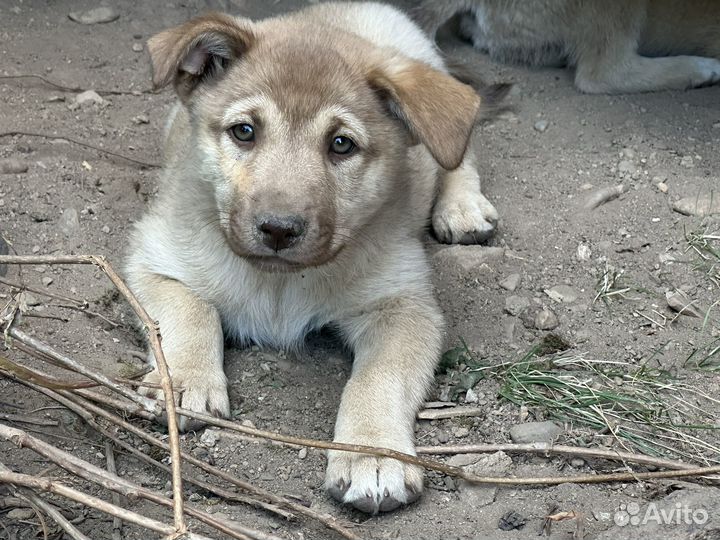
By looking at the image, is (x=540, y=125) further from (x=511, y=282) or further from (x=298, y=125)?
(x=298, y=125)

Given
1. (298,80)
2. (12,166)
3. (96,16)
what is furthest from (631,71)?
(12,166)

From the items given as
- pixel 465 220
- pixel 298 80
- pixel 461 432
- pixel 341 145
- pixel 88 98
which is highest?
pixel 298 80

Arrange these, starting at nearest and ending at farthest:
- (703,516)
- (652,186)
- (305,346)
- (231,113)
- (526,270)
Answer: (703,516) → (231,113) → (305,346) → (526,270) → (652,186)

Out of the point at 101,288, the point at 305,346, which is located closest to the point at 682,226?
the point at 305,346

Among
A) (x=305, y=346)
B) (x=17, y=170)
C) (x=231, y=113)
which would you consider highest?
(x=231, y=113)

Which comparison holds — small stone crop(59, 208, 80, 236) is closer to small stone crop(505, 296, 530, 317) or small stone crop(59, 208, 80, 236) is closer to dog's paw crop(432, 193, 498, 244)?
dog's paw crop(432, 193, 498, 244)

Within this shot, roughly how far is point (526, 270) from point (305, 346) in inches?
47.3

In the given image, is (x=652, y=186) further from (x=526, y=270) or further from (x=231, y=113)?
(x=231, y=113)

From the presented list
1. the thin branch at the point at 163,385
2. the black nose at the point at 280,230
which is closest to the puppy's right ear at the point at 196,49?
the black nose at the point at 280,230

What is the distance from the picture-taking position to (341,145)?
151 inches

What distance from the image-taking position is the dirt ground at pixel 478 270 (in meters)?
3.38

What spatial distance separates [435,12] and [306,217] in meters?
3.43

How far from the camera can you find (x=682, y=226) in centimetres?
501

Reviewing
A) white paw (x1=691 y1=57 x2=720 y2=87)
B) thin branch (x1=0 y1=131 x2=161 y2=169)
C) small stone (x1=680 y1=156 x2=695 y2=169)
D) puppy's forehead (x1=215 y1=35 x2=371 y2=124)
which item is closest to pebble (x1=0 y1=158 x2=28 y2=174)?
thin branch (x1=0 y1=131 x2=161 y2=169)
